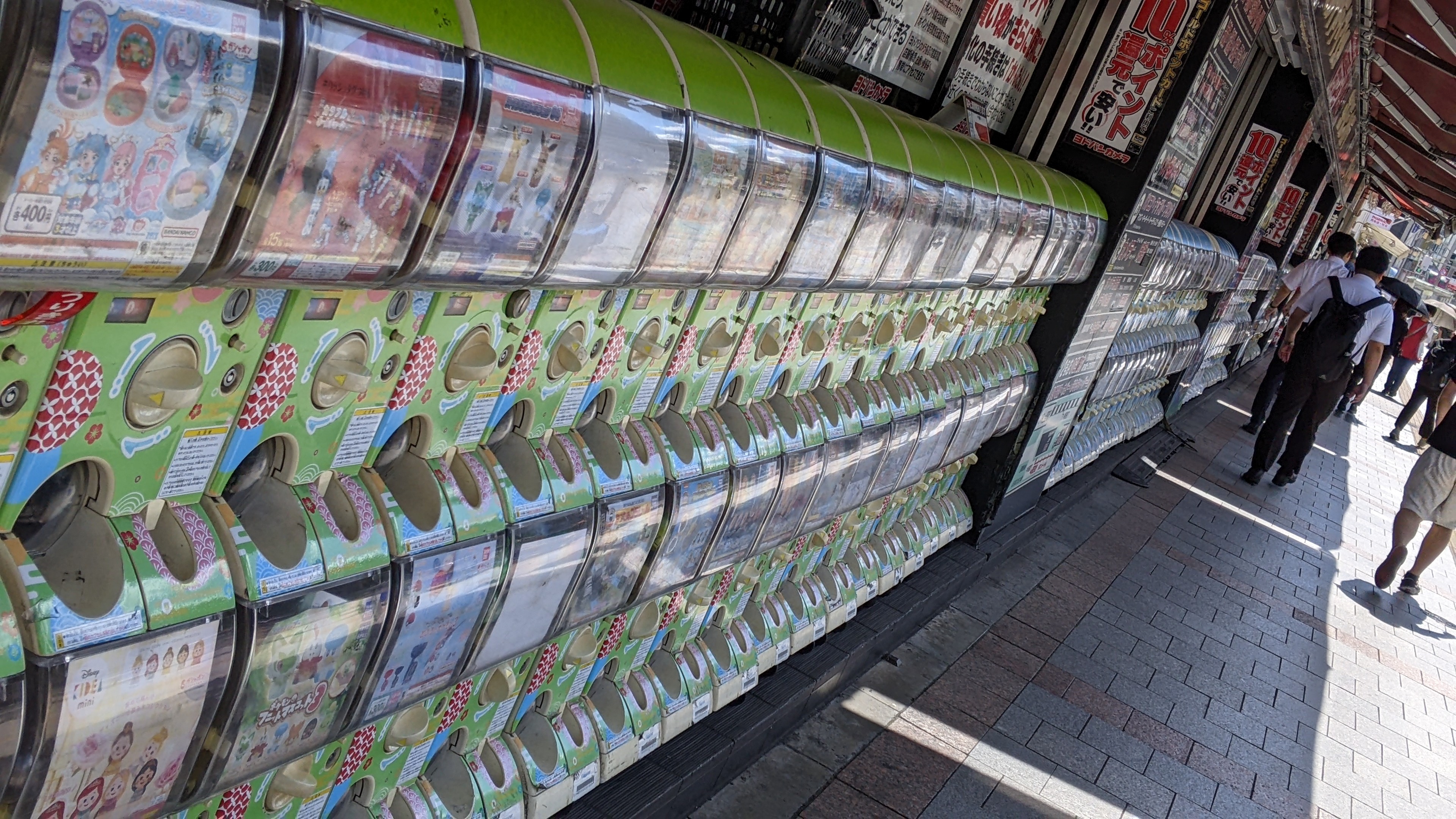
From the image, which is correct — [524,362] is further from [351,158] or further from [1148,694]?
[1148,694]

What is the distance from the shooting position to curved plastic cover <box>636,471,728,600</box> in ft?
7.88

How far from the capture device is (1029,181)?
151 inches

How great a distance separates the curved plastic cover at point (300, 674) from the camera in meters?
1.46

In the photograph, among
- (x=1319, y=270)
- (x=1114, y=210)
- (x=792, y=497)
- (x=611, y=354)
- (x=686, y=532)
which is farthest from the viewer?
(x=1319, y=270)

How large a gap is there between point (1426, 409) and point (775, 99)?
1591 centimetres

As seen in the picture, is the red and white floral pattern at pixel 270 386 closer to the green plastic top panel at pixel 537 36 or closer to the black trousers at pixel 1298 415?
the green plastic top panel at pixel 537 36

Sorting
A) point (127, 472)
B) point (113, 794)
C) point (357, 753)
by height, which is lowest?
point (357, 753)

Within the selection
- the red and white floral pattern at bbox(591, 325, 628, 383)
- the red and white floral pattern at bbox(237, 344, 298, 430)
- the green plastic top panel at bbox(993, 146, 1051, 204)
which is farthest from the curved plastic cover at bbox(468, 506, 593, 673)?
the green plastic top panel at bbox(993, 146, 1051, 204)

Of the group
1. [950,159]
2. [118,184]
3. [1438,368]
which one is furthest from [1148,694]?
[1438,368]

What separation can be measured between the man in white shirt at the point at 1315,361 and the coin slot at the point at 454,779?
8302 mm

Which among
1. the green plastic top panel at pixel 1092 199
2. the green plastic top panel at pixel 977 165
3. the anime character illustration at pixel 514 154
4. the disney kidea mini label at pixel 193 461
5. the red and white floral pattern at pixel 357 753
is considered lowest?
the red and white floral pattern at pixel 357 753

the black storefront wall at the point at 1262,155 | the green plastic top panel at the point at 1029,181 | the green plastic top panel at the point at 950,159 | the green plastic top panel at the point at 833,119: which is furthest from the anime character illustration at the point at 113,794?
the black storefront wall at the point at 1262,155

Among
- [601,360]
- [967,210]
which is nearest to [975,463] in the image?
[967,210]

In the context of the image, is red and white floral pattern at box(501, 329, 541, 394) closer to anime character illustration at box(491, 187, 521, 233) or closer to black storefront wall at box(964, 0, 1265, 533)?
anime character illustration at box(491, 187, 521, 233)
